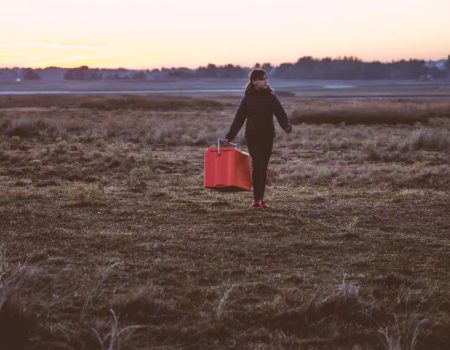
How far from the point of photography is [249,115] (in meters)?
8.18

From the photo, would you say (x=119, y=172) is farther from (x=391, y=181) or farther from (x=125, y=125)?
(x=125, y=125)

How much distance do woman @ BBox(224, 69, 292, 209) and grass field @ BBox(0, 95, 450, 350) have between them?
717 mm

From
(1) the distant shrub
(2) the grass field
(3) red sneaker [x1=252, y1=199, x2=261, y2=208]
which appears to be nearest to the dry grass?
(1) the distant shrub

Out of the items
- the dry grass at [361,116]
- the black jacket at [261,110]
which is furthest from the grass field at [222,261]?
the dry grass at [361,116]

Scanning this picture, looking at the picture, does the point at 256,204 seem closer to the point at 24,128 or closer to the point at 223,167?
the point at 223,167

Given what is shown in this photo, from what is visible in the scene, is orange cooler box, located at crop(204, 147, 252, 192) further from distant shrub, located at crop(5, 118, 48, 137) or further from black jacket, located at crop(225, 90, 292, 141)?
distant shrub, located at crop(5, 118, 48, 137)

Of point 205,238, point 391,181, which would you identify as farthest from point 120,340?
point 391,181

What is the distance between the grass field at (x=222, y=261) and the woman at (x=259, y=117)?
2.35 ft

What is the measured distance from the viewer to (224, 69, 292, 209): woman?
8.02m

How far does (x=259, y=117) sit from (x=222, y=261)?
279 cm

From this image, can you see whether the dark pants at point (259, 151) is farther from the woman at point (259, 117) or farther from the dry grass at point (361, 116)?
the dry grass at point (361, 116)

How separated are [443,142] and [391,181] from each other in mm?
8749

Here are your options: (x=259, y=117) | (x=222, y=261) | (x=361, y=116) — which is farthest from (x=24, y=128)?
(x=222, y=261)

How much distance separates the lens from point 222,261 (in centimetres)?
580
